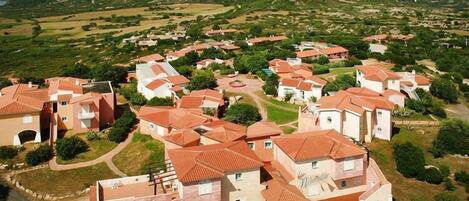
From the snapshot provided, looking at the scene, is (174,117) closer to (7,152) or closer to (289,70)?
(7,152)

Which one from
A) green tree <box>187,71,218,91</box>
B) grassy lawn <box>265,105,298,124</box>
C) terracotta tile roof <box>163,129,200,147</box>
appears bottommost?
grassy lawn <box>265,105,298,124</box>

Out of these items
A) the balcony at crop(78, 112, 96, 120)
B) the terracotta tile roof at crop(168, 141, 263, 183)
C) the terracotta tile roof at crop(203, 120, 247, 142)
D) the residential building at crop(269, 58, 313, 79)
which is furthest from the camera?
the residential building at crop(269, 58, 313, 79)

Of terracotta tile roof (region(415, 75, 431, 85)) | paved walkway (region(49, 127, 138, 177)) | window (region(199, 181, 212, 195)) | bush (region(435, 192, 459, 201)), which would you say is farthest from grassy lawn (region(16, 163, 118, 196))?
terracotta tile roof (region(415, 75, 431, 85))

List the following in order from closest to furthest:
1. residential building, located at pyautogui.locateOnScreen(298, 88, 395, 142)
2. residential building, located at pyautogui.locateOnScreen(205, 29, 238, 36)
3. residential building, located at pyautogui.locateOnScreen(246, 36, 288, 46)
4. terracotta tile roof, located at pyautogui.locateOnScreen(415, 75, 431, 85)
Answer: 1. residential building, located at pyautogui.locateOnScreen(298, 88, 395, 142)
2. terracotta tile roof, located at pyautogui.locateOnScreen(415, 75, 431, 85)
3. residential building, located at pyautogui.locateOnScreen(246, 36, 288, 46)
4. residential building, located at pyautogui.locateOnScreen(205, 29, 238, 36)

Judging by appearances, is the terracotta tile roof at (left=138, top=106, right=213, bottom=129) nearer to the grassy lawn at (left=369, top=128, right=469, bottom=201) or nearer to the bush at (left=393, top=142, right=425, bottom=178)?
the grassy lawn at (left=369, top=128, right=469, bottom=201)

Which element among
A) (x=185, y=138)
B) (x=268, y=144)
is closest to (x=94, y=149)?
(x=185, y=138)

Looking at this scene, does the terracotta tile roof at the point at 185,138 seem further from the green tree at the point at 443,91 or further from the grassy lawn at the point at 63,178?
the green tree at the point at 443,91

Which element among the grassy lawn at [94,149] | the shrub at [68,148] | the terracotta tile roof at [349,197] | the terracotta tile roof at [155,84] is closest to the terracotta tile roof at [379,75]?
the terracotta tile roof at [349,197]
